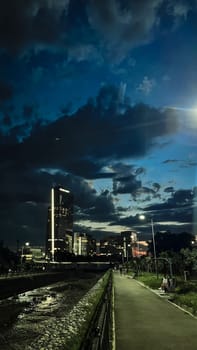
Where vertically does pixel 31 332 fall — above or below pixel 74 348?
below

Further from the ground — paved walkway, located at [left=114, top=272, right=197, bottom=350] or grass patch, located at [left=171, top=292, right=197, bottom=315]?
grass patch, located at [left=171, top=292, right=197, bottom=315]

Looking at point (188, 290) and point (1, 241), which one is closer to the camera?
point (188, 290)

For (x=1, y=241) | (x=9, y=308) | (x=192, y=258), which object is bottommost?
(x=9, y=308)

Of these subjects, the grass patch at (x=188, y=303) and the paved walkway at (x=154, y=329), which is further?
the grass patch at (x=188, y=303)

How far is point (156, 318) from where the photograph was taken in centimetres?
2092

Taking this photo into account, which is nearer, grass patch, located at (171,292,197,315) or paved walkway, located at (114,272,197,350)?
paved walkway, located at (114,272,197,350)

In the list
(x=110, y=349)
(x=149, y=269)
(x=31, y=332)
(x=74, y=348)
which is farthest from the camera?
(x=149, y=269)

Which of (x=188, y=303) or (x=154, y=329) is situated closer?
(x=154, y=329)

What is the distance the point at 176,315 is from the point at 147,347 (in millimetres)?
8610

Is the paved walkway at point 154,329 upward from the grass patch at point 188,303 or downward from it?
downward

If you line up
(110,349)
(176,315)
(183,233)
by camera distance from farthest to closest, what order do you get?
(183,233)
(176,315)
(110,349)

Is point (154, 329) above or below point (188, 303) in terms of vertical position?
below

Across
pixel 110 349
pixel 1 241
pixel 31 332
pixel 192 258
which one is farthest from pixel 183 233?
pixel 110 349

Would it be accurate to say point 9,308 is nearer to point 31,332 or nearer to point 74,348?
point 31,332
